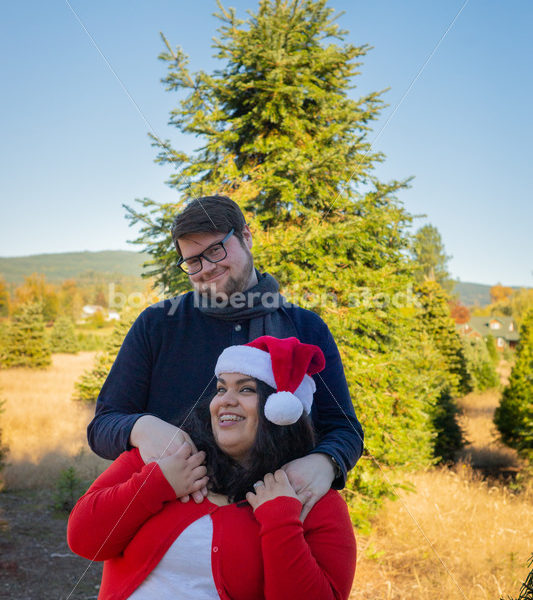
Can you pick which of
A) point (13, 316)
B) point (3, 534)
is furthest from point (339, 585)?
point (13, 316)

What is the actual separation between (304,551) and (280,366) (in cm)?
57

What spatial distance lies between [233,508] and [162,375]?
2.00ft

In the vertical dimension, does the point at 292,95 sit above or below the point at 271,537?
above

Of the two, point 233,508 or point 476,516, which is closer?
point 233,508

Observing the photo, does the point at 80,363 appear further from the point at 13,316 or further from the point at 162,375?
the point at 162,375

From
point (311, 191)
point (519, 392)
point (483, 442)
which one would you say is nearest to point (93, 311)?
point (483, 442)

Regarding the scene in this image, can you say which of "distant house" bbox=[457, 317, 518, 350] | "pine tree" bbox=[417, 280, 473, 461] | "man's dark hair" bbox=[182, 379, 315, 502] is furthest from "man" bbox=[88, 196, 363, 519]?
"distant house" bbox=[457, 317, 518, 350]

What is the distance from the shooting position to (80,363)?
22.7 m

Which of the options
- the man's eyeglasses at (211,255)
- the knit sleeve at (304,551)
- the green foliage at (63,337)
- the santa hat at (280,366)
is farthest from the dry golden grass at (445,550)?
the green foliage at (63,337)

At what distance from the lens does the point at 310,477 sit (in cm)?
161

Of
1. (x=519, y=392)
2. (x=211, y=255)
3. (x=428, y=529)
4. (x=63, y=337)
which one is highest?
(x=211, y=255)

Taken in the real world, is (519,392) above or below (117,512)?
below

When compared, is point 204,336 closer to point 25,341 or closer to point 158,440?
point 158,440

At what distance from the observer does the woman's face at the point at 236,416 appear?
5.52 ft
